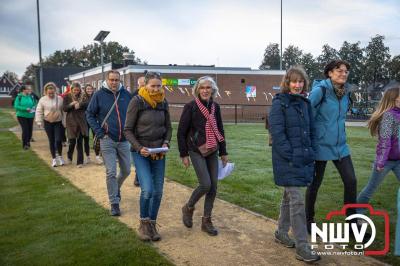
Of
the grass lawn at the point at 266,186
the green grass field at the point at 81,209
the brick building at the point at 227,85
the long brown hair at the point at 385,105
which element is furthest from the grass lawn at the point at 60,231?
the brick building at the point at 227,85

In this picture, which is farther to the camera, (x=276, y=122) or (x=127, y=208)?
(x=127, y=208)

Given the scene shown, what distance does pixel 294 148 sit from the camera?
4211 mm

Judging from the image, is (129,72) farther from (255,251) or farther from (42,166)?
(255,251)

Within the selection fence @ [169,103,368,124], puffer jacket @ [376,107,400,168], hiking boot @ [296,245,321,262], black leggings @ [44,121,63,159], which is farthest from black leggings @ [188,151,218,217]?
fence @ [169,103,368,124]

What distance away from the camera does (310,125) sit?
450 cm

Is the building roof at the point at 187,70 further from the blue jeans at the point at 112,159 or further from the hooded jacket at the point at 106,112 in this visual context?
the blue jeans at the point at 112,159

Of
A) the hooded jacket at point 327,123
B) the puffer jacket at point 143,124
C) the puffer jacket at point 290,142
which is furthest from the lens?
the puffer jacket at point 143,124

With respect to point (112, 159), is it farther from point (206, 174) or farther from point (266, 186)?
point (266, 186)

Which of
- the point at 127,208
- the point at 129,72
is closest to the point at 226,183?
the point at 127,208

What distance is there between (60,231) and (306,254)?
296 centimetres

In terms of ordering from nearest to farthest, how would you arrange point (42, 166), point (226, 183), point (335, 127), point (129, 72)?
point (335, 127) → point (226, 183) → point (42, 166) → point (129, 72)

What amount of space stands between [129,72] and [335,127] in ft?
93.3

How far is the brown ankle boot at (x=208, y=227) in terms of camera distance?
16.6ft

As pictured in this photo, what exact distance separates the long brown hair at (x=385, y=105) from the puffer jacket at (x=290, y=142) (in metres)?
1.47
